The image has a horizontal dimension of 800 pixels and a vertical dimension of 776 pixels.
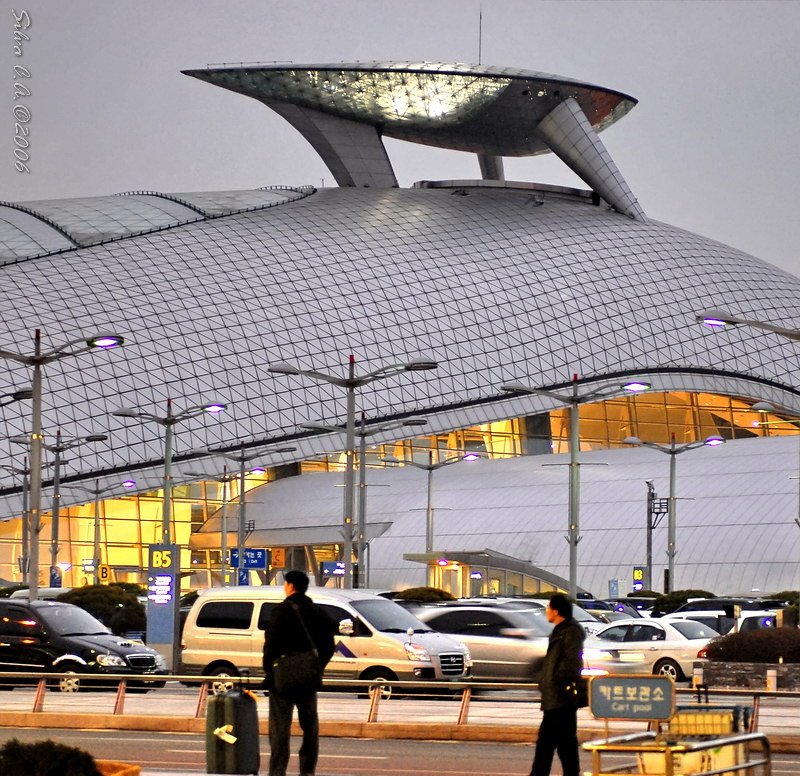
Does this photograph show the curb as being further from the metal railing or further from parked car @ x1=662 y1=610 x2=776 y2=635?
parked car @ x1=662 y1=610 x2=776 y2=635

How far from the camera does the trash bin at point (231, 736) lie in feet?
60.6

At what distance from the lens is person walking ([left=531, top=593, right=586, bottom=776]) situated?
17969 millimetres

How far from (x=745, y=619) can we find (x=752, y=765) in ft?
116

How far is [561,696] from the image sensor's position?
59.8ft

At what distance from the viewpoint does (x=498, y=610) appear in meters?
39.7

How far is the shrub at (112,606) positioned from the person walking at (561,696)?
34.7m

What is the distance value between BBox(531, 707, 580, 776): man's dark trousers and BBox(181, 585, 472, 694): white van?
15139mm

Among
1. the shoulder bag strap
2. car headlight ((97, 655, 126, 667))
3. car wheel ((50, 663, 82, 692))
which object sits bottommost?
car wheel ((50, 663, 82, 692))

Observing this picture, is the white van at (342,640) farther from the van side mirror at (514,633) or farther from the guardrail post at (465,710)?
the guardrail post at (465,710)

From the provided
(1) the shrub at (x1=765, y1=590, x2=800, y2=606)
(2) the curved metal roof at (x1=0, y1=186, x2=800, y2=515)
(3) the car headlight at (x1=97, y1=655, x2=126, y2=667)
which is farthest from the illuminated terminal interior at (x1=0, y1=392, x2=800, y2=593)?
(3) the car headlight at (x1=97, y1=655, x2=126, y2=667)

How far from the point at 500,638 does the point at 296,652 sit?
2034cm

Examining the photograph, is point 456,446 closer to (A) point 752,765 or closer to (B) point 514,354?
(B) point 514,354

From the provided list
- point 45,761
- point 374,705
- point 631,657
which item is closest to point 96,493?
point 631,657

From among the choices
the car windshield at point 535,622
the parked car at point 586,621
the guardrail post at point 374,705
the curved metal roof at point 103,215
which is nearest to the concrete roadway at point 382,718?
the guardrail post at point 374,705
